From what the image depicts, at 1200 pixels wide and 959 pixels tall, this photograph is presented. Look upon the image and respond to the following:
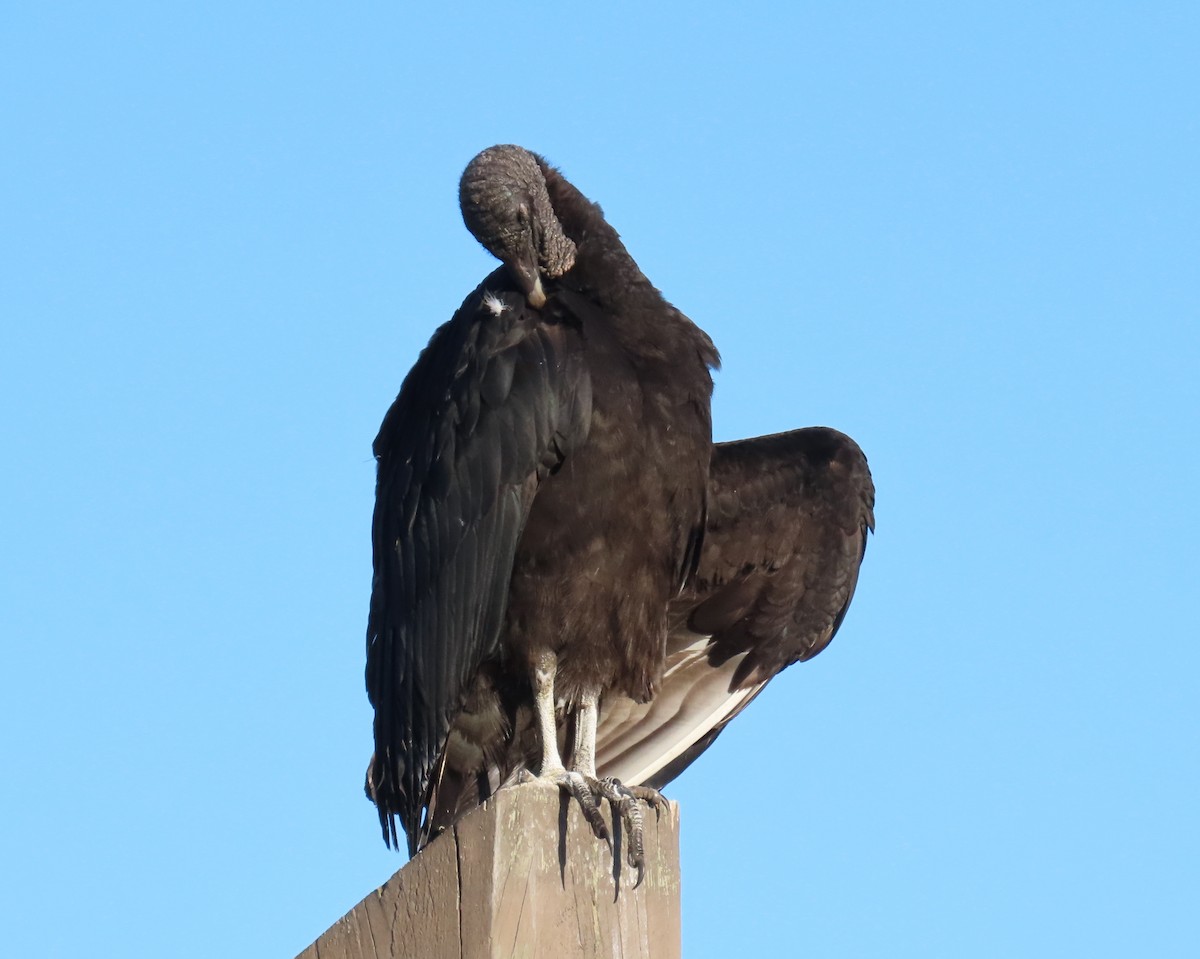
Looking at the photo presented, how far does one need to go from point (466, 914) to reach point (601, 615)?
5.61ft

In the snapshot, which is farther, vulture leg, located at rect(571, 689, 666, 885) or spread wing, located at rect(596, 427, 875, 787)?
spread wing, located at rect(596, 427, 875, 787)

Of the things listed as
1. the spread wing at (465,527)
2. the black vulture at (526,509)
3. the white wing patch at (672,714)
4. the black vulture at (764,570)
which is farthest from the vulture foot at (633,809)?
the black vulture at (764,570)

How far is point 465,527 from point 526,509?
6.4 inches

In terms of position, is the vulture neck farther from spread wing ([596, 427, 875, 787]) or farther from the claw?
the claw

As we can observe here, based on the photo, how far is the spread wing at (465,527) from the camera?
435cm

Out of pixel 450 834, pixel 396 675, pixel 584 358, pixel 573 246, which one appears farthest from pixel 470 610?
pixel 450 834

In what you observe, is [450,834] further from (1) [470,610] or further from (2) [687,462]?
(2) [687,462]

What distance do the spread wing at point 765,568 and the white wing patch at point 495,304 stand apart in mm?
964

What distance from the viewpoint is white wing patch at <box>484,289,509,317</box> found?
14.7 feet

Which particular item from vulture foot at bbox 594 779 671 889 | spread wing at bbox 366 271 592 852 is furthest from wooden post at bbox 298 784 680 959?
spread wing at bbox 366 271 592 852

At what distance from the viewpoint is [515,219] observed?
4.58m

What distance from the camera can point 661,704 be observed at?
5.12 metres

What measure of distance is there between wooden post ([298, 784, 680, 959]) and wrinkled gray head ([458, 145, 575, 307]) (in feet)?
6.14

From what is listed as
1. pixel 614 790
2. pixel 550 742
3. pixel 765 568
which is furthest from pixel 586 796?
pixel 765 568
